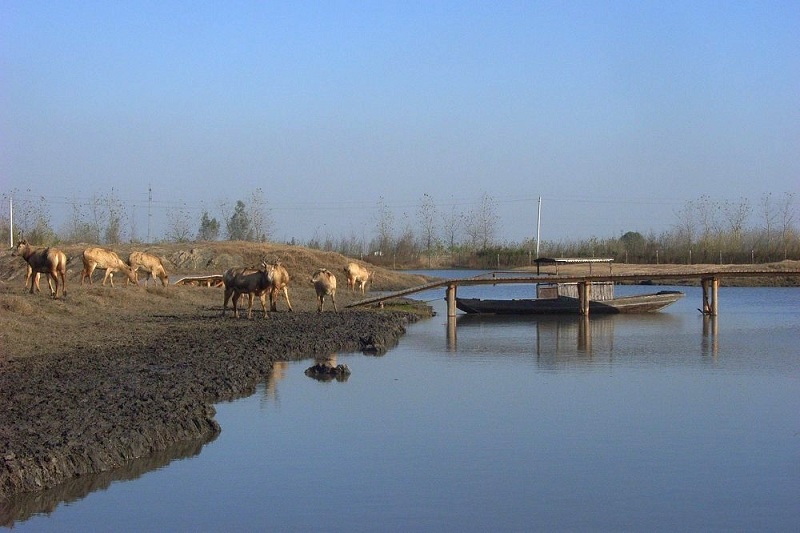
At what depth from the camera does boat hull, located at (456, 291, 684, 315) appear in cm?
3803

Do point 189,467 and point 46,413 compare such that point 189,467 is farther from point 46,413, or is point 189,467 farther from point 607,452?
point 607,452

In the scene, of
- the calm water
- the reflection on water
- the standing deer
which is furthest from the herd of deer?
the reflection on water

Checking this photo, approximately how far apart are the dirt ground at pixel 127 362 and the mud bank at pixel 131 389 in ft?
0.06

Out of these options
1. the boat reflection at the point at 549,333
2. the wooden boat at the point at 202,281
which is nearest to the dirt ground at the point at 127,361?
the boat reflection at the point at 549,333

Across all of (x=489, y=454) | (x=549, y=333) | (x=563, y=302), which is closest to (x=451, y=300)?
(x=563, y=302)

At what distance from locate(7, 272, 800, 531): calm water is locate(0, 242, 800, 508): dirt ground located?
16.2 inches

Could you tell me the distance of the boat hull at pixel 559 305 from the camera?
38031 millimetres

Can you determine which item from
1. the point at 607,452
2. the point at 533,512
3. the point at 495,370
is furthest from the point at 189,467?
the point at 495,370

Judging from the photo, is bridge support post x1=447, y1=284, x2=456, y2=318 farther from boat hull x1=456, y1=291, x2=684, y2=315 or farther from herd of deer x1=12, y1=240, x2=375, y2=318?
herd of deer x1=12, y1=240, x2=375, y2=318

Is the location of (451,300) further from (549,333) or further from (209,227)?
(209,227)

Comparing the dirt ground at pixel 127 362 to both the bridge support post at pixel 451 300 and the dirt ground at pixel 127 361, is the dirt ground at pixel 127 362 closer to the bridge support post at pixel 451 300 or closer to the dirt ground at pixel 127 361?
the dirt ground at pixel 127 361

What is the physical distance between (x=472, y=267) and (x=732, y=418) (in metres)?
72.0

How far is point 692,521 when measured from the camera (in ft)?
35.9

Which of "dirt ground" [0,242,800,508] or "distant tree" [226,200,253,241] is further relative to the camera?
"distant tree" [226,200,253,241]
